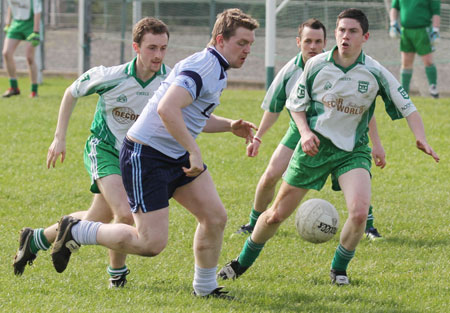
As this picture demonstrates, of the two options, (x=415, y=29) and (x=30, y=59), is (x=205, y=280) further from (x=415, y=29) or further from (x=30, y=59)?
(x=30, y=59)

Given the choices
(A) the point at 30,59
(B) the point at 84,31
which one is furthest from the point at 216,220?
(B) the point at 84,31

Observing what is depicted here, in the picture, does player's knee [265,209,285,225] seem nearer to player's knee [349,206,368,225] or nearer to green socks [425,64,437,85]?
player's knee [349,206,368,225]

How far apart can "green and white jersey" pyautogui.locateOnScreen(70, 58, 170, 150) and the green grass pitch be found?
109 centimetres

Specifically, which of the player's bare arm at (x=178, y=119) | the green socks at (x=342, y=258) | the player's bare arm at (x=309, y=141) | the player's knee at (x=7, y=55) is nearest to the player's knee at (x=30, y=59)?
the player's knee at (x=7, y=55)

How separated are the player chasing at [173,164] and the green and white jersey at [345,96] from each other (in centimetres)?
88

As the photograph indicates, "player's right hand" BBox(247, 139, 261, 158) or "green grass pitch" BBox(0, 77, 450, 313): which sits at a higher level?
"player's right hand" BBox(247, 139, 261, 158)

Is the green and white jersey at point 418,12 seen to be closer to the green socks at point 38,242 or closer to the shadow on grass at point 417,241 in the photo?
the shadow on grass at point 417,241

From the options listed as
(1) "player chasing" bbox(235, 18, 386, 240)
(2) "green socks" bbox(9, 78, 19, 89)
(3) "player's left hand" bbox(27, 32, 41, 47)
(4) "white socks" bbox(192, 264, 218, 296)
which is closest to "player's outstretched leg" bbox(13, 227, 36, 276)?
(4) "white socks" bbox(192, 264, 218, 296)

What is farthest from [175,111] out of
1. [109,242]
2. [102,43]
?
[102,43]

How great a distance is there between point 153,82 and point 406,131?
7270mm

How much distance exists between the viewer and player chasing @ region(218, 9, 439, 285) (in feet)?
19.4

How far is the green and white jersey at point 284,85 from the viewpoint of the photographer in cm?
711

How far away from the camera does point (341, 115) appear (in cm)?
596

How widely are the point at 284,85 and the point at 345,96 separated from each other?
129 centimetres
